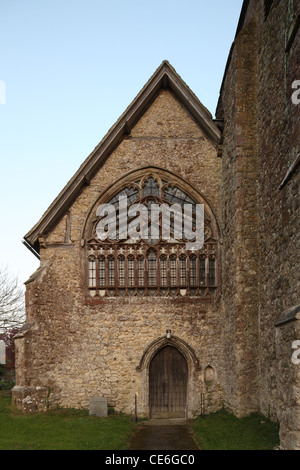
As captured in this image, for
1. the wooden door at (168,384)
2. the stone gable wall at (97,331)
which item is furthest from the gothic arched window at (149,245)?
the wooden door at (168,384)

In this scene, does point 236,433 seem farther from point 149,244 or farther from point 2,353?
point 2,353

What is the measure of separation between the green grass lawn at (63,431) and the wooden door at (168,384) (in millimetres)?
1241

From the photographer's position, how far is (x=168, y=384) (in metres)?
16.2

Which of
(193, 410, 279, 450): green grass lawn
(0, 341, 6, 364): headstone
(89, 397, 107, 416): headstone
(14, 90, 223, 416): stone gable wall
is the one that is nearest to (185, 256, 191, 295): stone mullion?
(14, 90, 223, 416): stone gable wall

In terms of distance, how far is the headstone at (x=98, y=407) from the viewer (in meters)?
15.2

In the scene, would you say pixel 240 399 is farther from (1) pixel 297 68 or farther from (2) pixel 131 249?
(1) pixel 297 68

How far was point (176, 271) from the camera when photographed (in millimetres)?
16688

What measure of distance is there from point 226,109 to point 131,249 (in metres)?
5.49

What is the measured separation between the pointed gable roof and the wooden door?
18.3 feet

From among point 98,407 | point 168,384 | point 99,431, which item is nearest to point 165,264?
point 168,384

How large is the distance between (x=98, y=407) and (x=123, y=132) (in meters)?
8.83

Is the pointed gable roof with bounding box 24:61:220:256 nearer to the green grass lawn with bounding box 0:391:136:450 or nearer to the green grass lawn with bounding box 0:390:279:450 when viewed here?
the green grass lawn with bounding box 0:391:136:450

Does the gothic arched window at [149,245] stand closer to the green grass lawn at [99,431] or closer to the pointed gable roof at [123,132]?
the pointed gable roof at [123,132]
